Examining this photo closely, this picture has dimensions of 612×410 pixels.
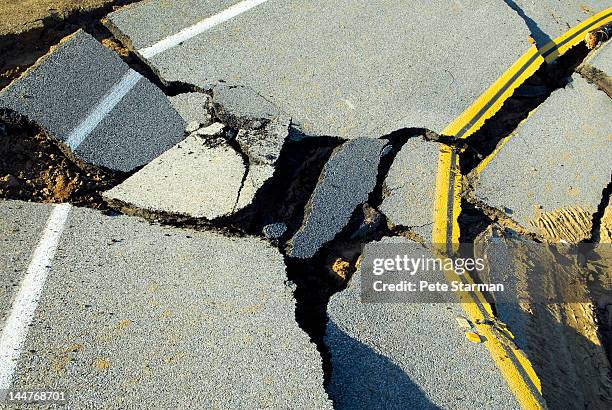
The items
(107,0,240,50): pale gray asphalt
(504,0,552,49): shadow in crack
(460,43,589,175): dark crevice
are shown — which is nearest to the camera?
(460,43,589,175): dark crevice

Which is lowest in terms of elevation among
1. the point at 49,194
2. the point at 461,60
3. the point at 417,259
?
the point at 49,194

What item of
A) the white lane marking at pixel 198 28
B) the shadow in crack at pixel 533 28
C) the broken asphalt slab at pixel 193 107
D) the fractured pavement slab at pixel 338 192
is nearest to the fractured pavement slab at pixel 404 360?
the fractured pavement slab at pixel 338 192

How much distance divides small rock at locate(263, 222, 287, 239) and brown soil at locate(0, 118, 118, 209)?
1.33 m

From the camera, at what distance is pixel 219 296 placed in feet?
13.7

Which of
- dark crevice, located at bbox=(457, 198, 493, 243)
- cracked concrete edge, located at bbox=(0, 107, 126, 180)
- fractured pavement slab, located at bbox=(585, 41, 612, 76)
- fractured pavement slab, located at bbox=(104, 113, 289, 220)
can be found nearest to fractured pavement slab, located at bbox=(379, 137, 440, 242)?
dark crevice, located at bbox=(457, 198, 493, 243)

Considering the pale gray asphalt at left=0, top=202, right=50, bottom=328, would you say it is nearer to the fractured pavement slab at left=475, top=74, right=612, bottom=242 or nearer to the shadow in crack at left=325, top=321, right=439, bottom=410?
the shadow in crack at left=325, top=321, right=439, bottom=410

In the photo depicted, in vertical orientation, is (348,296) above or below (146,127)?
above

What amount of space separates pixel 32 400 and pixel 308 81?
393 cm

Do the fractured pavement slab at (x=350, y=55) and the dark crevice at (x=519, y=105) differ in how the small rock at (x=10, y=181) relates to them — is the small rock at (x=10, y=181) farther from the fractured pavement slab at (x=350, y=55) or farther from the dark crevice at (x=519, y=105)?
the dark crevice at (x=519, y=105)

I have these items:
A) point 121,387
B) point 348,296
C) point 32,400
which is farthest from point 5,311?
point 348,296

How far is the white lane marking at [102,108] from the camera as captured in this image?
198 inches

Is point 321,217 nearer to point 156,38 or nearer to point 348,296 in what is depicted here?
point 348,296

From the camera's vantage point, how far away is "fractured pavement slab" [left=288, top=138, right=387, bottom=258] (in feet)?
15.6

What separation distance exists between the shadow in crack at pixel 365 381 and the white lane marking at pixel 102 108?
269 centimetres
